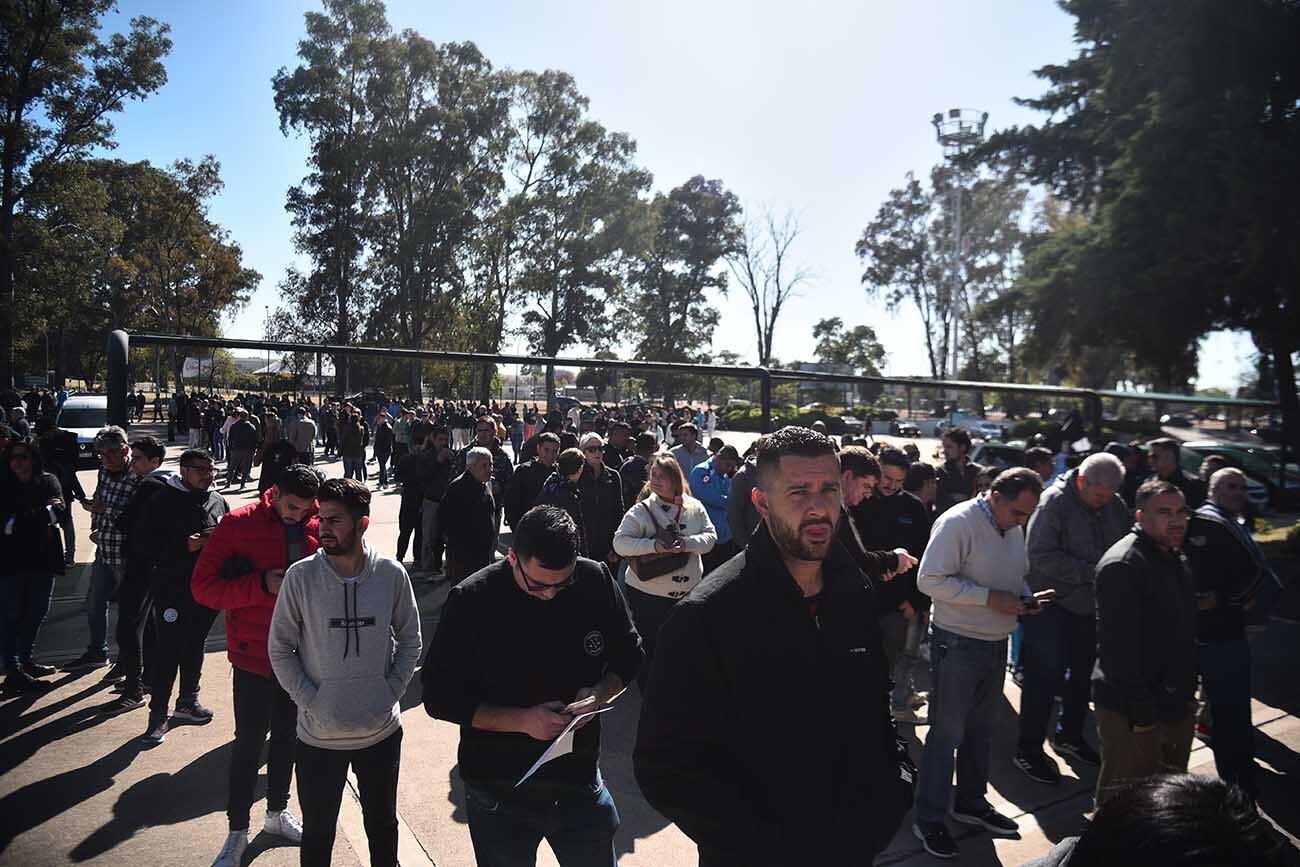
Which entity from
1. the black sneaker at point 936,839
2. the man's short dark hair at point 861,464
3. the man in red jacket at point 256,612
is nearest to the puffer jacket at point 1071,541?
the man's short dark hair at point 861,464

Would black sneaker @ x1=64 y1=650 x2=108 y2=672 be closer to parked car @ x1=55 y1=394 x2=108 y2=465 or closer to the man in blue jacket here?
the man in blue jacket

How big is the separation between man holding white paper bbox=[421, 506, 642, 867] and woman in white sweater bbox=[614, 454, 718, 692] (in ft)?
7.46

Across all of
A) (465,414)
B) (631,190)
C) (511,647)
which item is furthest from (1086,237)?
(631,190)

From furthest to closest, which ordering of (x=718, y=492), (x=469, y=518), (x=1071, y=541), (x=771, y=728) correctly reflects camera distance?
(x=718, y=492), (x=469, y=518), (x=1071, y=541), (x=771, y=728)

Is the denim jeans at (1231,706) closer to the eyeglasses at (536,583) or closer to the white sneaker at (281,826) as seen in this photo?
the eyeglasses at (536,583)

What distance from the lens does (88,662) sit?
628 centimetres

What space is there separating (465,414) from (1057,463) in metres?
8.37

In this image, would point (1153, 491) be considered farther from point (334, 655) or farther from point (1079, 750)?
point (334, 655)

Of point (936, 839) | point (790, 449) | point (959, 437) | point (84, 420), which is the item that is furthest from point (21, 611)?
point (84, 420)

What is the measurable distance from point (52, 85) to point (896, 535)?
1400 inches

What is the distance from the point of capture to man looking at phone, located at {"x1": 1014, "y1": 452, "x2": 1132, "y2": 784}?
5008 mm

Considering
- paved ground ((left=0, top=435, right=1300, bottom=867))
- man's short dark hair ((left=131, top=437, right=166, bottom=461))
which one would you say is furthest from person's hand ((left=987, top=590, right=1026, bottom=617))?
man's short dark hair ((left=131, top=437, right=166, bottom=461))

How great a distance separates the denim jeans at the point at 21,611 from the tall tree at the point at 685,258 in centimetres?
5162

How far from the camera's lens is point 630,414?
18875mm
